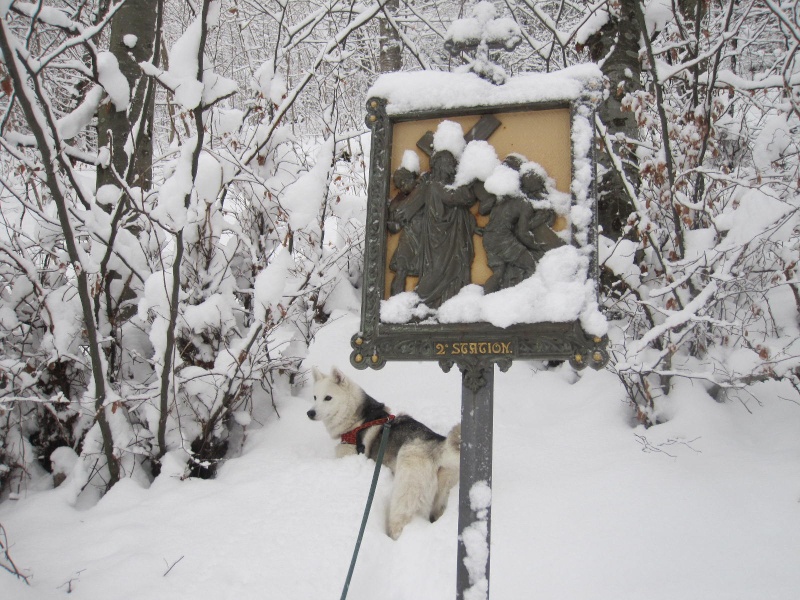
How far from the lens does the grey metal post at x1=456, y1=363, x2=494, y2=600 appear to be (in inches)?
83.3

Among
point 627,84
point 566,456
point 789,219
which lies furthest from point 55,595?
point 627,84

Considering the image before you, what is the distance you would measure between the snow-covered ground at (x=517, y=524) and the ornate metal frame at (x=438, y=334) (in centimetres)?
138

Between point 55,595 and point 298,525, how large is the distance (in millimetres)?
1240

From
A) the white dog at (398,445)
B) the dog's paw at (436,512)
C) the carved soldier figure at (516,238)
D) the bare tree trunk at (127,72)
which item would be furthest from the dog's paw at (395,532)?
the bare tree trunk at (127,72)

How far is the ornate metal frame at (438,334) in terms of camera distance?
2.02m

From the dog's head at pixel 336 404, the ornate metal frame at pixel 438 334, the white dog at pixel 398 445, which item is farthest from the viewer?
the dog's head at pixel 336 404

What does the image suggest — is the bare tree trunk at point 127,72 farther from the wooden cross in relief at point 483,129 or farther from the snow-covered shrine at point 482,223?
the wooden cross in relief at point 483,129

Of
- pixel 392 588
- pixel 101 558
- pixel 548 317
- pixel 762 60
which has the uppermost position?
pixel 762 60

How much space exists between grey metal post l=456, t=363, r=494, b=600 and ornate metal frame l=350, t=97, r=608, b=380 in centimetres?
3

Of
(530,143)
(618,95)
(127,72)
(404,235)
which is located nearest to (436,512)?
(404,235)

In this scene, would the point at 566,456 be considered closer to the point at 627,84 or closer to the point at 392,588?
the point at 392,588

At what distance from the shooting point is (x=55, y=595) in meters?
2.62

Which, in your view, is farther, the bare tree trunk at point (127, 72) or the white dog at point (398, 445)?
the bare tree trunk at point (127, 72)

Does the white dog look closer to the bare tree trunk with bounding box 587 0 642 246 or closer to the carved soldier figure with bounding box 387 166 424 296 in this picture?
the carved soldier figure with bounding box 387 166 424 296
